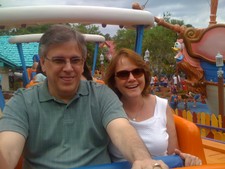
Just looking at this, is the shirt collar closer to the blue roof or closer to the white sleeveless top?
the white sleeveless top

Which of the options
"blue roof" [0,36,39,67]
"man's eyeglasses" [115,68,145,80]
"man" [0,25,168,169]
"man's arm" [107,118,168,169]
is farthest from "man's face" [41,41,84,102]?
"blue roof" [0,36,39,67]

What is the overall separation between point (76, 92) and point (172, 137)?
2.14ft

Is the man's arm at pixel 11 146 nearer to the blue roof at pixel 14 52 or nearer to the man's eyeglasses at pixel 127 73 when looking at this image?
the man's eyeglasses at pixel 127 73

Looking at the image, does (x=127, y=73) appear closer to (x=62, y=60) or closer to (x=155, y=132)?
A: (x=155, y=132)

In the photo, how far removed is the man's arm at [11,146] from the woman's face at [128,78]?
0.70m

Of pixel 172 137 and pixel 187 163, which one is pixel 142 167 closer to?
pixel 187 163

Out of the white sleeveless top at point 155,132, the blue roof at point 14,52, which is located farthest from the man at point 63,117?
the blue roof at point 14,52

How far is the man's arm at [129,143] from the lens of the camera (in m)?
1.21

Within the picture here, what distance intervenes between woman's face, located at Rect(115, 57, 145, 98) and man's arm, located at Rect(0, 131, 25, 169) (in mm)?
698

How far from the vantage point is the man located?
1.44 metres

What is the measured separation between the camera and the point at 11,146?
1326 mm

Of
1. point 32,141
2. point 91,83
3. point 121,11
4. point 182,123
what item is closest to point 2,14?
point 121,11

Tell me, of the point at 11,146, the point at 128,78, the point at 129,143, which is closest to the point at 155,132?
the point at 128,78

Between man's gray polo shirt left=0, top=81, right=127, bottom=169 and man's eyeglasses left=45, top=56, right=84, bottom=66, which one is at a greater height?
man's eyeglasses left=45, top=56, right=84, bottom=66
